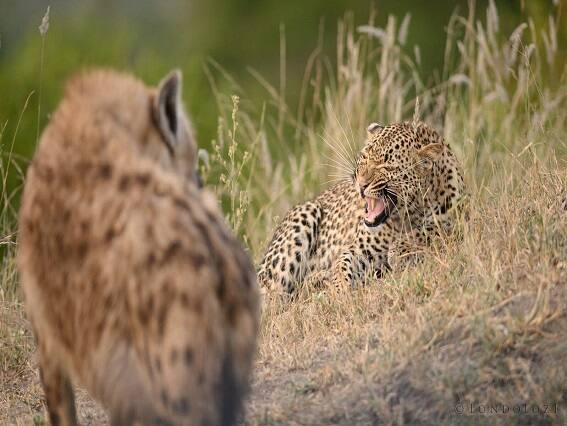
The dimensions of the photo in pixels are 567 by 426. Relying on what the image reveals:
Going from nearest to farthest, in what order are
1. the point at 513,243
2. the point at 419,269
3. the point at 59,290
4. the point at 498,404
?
the point at 59,290, the point at 498,404, the point at 513,243, the point at 419,269

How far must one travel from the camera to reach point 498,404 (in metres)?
4.93

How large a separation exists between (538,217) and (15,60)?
7.91 metres

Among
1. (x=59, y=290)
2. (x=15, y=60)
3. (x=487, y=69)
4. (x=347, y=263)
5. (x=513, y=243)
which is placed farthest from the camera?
(x=15, y=60)

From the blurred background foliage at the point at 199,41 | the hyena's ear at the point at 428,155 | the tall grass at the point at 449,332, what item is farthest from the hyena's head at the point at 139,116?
the blurred background foliage at the point at 199,41

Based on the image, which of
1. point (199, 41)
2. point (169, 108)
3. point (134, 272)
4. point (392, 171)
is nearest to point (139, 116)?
point (169, 108)

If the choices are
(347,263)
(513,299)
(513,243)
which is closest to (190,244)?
(513,299)

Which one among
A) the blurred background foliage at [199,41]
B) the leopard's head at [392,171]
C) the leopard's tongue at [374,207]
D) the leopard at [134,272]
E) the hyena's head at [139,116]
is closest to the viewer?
A: the leopard at [134,272]

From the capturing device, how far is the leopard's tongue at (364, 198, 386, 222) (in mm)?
7641

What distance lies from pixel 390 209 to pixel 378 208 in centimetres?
14

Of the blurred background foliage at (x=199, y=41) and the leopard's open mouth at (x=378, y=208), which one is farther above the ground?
the blurred background foliage at (x=199, y=41)

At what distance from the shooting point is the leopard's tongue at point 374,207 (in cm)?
764

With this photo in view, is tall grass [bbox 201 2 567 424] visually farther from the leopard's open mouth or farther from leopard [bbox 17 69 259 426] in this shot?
leopard [bbox 17 69 259 426]

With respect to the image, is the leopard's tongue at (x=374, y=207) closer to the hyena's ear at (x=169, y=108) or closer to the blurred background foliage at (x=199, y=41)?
the blurred background foliage at (x=199, y=41)

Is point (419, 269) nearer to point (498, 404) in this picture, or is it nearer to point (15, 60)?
point (498, 404)
